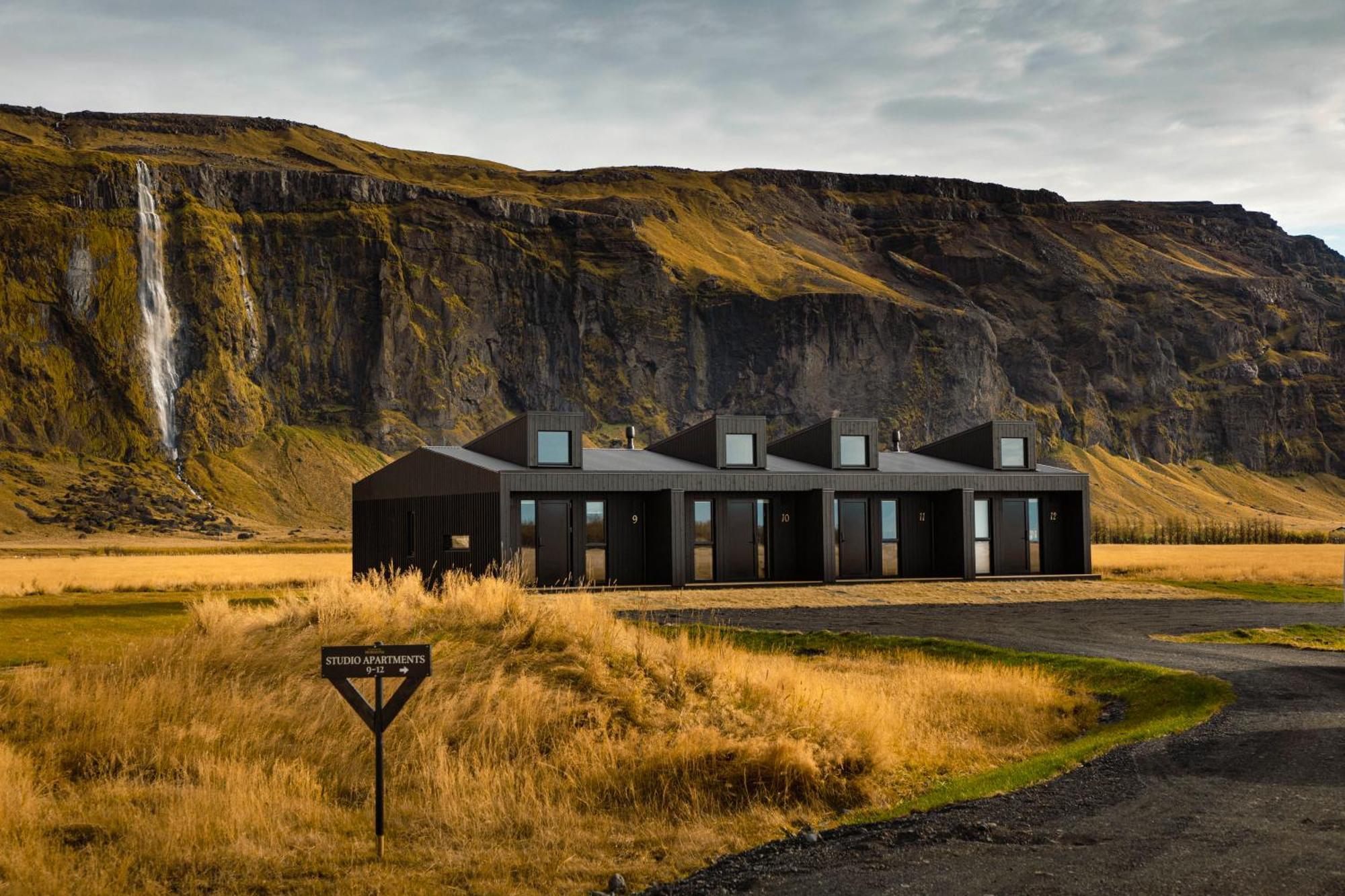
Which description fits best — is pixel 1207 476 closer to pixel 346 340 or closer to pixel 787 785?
pixel 346 340

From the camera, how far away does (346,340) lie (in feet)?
457

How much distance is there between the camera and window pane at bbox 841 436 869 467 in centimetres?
4150

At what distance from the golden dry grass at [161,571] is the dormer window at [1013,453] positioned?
23.2m

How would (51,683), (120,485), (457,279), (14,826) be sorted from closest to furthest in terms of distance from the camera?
(14,826) < (51,683) < (120,485) < (457,279)

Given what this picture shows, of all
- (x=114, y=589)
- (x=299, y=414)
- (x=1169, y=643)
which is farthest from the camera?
(x=299, y=414)

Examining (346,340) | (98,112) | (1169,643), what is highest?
(98,112)

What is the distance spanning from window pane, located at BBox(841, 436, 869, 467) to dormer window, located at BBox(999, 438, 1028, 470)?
5.39 metres

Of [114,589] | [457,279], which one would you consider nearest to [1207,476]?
[457,279]

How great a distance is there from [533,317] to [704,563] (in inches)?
4475

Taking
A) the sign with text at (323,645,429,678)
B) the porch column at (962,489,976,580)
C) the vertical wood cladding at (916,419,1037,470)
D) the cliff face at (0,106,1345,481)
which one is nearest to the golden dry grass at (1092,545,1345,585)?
the vertical wood cladding at (916,419,1037,470)

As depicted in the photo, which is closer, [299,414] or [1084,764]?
[1084,764]

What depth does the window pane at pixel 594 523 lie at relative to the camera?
36562mm

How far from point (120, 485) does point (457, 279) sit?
48.1 m

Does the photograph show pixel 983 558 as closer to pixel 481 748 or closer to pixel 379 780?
pixel 481 748
